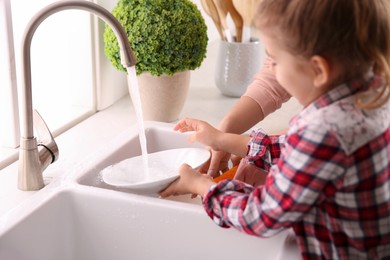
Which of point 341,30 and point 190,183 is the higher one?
point 341,30

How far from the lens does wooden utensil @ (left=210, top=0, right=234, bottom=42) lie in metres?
1.79

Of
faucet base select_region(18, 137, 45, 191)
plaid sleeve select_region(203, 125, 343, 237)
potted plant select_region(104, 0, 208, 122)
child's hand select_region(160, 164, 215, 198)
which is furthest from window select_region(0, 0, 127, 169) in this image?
plaid sleeve select_region(203, 125, 343, 237)

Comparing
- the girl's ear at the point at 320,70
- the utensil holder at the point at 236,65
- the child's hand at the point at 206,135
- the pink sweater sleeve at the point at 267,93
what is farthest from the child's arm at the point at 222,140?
the utensil holder at the point at 236,65

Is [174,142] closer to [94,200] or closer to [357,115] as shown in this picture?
[94,200]

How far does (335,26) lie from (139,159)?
22.9 inches

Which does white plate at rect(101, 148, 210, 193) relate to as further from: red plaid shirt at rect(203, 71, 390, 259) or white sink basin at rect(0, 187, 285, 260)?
red plaid shirt at rect(203, 71, 390, 259)

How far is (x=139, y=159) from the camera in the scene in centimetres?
122

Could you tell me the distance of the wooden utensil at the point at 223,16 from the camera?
179cm

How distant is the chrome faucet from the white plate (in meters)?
0.12

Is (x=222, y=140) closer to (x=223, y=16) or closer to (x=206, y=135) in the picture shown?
(x=206, y=135)

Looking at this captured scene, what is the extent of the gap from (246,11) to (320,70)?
1.03 m

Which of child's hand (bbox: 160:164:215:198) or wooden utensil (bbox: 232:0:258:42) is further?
wooden utensil (bbox: 232:0:258:42)

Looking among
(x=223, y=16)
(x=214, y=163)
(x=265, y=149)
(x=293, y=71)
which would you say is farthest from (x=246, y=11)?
(x=293, y=71)

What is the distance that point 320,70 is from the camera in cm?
78
